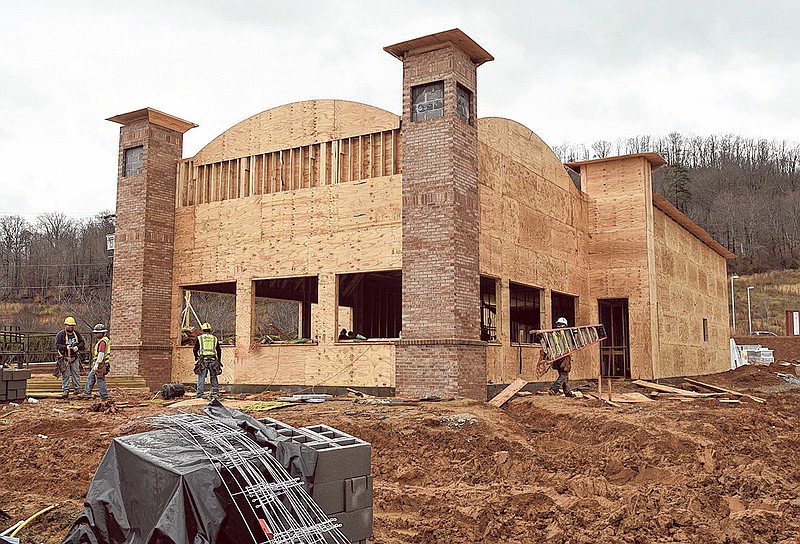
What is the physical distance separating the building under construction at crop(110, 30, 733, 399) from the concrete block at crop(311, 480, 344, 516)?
10549mm

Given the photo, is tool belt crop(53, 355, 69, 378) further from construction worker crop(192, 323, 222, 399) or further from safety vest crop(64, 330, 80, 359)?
construction worker crop(192, 323, 222, 399)

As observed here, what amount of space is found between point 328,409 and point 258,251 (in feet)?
22.1

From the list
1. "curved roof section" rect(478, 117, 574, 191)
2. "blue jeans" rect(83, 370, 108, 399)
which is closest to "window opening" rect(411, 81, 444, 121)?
"curved roof section" rect(478, 117, 574, 191)

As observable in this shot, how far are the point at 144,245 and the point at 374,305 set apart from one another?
9.22 metres

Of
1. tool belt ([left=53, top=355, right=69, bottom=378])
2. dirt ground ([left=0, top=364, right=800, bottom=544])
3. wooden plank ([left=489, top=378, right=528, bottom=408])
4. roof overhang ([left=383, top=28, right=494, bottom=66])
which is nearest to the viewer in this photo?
dirt ground ([left=0, top=364, right=800, bottom=544])

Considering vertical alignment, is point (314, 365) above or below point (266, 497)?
above

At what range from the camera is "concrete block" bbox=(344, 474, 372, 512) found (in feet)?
18.5

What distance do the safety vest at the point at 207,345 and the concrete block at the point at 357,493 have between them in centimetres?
1257

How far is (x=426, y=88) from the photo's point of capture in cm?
1736

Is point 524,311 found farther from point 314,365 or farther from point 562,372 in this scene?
point 314,365

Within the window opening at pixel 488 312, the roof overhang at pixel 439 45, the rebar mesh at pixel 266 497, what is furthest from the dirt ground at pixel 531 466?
the window opening at pixel 488 312

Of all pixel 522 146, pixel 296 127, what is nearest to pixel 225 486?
pixel 296 127

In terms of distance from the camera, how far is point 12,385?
54.5ft

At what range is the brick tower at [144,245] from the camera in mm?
20859
